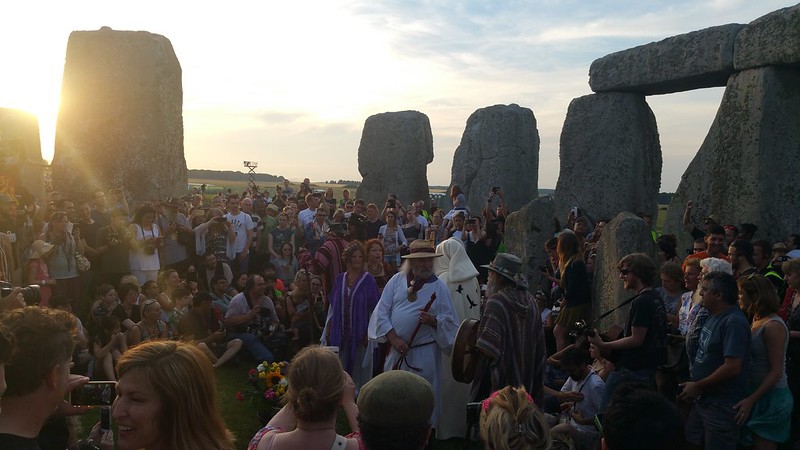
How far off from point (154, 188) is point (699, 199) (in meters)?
10.4

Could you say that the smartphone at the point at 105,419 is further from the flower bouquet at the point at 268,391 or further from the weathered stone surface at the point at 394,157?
the weathered stone surface at the point at 394,157

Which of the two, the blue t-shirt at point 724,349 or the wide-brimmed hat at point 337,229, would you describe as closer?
the blue t-shirt at point 724,349

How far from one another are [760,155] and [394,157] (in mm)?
11153

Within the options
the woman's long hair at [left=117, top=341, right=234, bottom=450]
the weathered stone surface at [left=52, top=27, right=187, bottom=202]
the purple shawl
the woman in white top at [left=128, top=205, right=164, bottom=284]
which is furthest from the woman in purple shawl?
the weathered stone surface at [left=52, top=27, right=187, bottom=202]

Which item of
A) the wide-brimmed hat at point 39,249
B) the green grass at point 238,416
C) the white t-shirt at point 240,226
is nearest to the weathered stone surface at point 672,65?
the white t-shirt at point 240,226

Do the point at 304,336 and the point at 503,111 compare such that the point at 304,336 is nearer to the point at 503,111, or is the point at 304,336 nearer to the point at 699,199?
the point at 699,199

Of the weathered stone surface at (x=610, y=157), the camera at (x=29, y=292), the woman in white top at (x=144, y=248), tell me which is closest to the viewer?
the camera at (x=29, y=292)

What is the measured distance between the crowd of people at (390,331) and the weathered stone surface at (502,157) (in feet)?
22.4

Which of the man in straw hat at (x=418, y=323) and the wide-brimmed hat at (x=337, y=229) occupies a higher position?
the wide-brimmed hat at (x=337, y=229)

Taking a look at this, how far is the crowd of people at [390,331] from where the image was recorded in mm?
2611

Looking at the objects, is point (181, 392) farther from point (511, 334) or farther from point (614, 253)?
point (614, 253)

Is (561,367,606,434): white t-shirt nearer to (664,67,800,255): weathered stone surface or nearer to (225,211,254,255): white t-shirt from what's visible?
(225,211,254,255): white t-shirt

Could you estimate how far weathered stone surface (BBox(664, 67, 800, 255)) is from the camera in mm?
11250

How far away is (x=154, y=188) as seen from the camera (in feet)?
50.9
